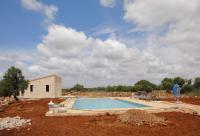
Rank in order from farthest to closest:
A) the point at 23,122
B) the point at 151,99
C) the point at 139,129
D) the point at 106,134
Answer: the point at 151,99 → the point at 23,122 → the point at 139,129 → the point at 106,134

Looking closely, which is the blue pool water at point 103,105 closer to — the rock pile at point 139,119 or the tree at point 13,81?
the tree at point 13,81

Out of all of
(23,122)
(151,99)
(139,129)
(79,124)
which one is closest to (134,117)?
(139,129)

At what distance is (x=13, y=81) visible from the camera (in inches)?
987

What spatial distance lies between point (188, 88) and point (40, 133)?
33.1 m

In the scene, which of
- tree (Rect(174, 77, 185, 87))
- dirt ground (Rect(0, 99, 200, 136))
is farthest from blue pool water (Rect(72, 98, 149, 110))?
tree (Rect(174, 77, 185, 87))

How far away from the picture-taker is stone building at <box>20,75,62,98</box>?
95.1 ft

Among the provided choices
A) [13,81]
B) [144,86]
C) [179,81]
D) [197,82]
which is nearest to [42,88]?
[13,81]

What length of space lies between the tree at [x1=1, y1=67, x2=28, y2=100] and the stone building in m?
3.27

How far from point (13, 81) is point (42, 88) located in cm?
473

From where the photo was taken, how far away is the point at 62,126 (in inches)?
398

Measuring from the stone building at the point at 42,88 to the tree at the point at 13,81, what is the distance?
129 inches

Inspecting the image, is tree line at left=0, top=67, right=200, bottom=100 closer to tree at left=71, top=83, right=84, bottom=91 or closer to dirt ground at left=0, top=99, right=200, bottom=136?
tree at left=71, top=83, right=84, bottom=91

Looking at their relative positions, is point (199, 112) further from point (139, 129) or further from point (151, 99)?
point (151, 99)

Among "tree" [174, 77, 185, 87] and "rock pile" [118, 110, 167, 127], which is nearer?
"rock pile" [118, 110, 167, 127]
